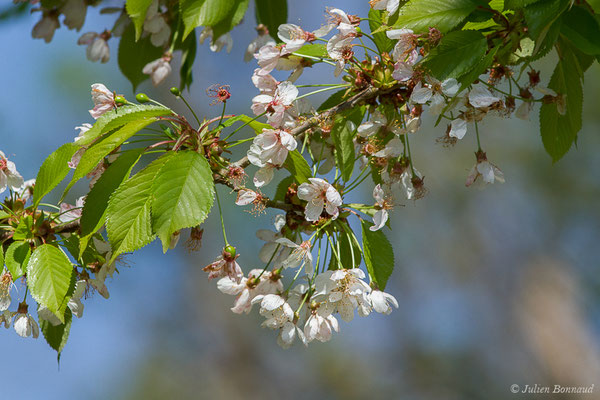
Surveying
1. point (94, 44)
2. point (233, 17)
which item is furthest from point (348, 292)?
point (94, 44)

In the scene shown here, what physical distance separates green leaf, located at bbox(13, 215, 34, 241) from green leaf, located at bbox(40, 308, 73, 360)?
144 mm

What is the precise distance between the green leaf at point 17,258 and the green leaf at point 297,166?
0.38m

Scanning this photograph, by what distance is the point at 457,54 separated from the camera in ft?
2.33

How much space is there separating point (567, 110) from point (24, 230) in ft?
2.70

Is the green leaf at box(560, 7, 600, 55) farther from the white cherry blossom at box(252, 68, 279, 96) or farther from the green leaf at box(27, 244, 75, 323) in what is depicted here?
the green leaf at box(27, 244, 75, 323)

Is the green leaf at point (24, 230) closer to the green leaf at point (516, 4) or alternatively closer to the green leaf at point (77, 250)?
the green leaf at point (77, 250)

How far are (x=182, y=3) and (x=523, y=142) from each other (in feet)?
15.0

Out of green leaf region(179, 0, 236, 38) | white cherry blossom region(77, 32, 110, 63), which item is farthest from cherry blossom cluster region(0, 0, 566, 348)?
white cherry blossom region(77, 32, 110, 63)

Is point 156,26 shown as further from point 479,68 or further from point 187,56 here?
point 479,68

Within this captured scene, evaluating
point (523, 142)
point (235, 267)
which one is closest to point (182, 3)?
point (235, 267)

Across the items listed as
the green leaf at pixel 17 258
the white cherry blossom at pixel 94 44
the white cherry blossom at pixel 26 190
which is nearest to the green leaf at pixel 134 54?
the white cherry blossom at pixel 94 44

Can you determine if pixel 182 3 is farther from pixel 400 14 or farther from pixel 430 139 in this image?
pixel 430 139

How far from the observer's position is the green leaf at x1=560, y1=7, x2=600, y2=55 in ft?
2.24

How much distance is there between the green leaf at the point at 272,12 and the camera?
144 cm
